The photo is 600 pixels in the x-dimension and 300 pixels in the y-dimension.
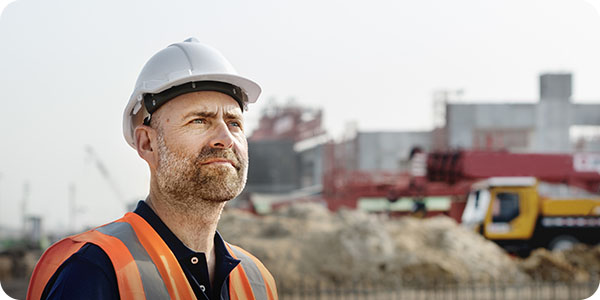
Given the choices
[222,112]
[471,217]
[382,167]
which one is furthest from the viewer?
[382,167]

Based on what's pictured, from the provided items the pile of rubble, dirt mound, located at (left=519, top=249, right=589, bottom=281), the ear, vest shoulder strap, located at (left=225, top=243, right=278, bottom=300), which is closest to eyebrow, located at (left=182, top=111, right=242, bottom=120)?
the ear

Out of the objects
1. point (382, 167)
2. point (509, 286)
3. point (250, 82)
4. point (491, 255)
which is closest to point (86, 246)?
point (250, 82)

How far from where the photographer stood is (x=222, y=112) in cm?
143

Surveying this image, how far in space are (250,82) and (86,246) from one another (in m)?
0.53

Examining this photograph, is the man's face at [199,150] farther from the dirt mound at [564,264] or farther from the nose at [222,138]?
the dirt mound at [564,264]

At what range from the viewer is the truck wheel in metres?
13.2

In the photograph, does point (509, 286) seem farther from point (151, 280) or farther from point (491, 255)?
point (151, 280)

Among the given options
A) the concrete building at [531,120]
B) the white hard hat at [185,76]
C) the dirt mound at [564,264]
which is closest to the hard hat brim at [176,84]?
the white hard hat at [185,76]

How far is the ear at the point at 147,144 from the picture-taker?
1448 mm

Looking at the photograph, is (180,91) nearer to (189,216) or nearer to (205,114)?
(205,114)

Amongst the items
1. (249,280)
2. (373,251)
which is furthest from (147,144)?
(373,251)

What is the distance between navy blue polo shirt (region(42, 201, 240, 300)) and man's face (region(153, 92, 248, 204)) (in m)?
0.11

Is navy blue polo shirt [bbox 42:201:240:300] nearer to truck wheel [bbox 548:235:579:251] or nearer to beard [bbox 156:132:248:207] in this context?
beard [bbox 156:132:248:207]

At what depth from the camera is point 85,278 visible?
1.27m
